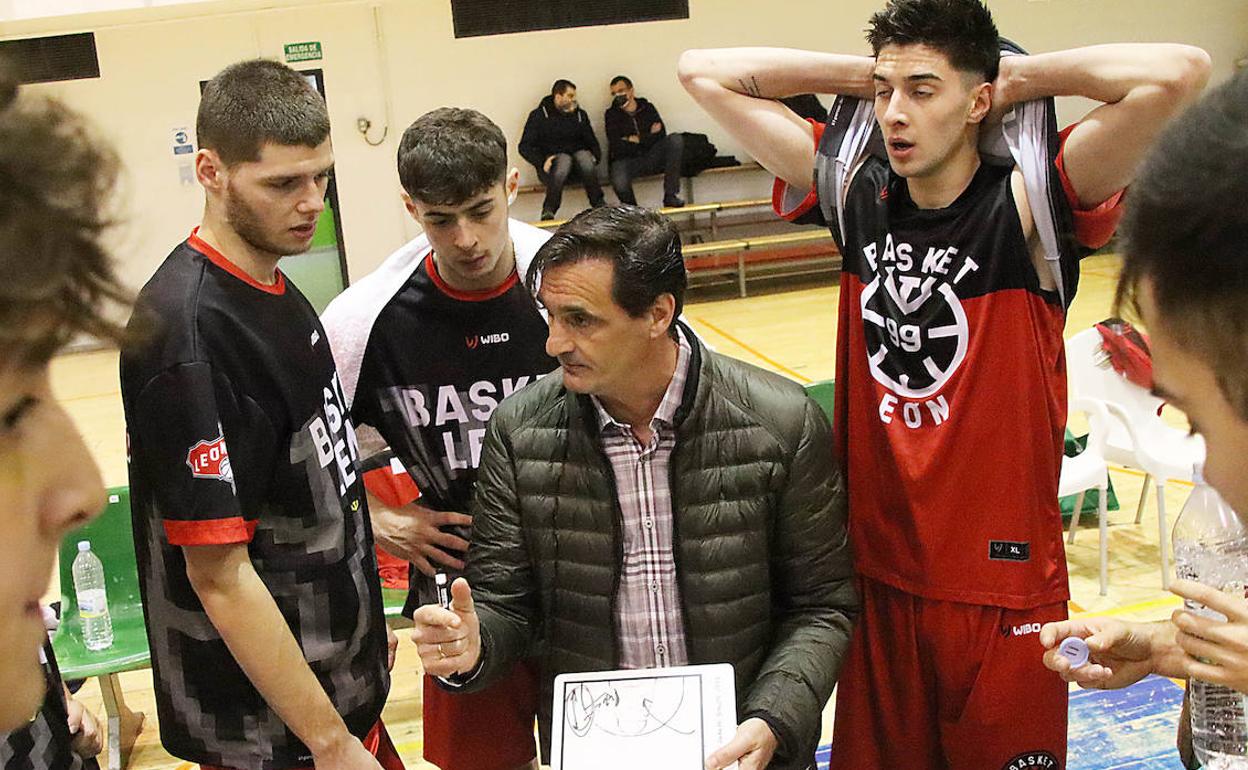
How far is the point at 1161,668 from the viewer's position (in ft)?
7.36

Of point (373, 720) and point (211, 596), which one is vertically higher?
point (211, 596)

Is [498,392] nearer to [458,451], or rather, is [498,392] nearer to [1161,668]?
Answer: [458,451]

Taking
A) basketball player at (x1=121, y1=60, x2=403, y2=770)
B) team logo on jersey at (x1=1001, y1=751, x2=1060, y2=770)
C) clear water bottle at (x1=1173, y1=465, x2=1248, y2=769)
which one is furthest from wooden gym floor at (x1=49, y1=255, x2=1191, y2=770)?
team logo on jersey at (x1=1001, y1=751, x2=1060, y2=770)

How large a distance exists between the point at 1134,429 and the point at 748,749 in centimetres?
378

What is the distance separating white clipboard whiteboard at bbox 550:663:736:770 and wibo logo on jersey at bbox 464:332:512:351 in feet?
3.29

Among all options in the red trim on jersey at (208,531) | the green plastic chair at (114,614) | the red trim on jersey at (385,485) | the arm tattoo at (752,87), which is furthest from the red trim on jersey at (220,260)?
the green plastic chair at (114,614)

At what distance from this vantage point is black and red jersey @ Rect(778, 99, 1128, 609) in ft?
8.73

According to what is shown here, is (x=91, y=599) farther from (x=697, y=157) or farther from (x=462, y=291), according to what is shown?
(x=697, y=157)

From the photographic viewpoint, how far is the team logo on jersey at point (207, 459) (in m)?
2.16

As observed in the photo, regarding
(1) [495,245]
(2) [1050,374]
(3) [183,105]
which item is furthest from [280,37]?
(2) [1050,374]

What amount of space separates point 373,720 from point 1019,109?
6.86 feet

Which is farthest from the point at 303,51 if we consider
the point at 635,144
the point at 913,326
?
the point at 913,326

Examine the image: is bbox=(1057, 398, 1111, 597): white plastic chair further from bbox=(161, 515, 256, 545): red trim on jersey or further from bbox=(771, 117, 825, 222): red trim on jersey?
bbox=(161, 515, 256, 545): red trim on jersey

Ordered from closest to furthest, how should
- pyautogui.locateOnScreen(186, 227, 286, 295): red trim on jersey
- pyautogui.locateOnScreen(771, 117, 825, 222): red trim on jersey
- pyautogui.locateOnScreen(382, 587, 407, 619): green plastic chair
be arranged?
pyautogui.locateOnScreen(186, 227, 286, 295): red trim on jersey
pyautogui.locateOnScreen(771, 117, 825, 222): red trim on jersey
pyautogui.locateOnScreen(382, 587, 407, 619): green plastic chair
